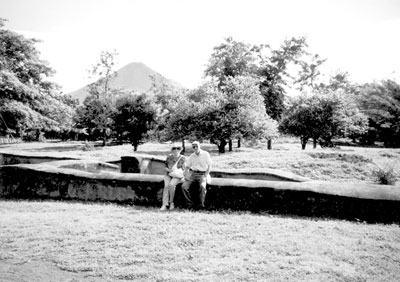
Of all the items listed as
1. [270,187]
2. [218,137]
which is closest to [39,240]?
[270,187]

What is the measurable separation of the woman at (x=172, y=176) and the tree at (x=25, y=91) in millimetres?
20102

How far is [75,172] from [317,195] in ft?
20.0

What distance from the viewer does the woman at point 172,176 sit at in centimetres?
751

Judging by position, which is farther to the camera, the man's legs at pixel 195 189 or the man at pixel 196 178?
the man at pixel 196 178

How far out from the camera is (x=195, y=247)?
498cm

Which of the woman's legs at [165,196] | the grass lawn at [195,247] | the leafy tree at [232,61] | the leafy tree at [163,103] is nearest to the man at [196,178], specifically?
the woman's legs at [165,196]

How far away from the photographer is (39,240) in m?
5.38

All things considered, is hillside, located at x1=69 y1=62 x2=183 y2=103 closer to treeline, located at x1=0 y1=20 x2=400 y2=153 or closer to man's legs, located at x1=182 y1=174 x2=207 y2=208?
treeline, located at x1=0 y1=20 x2=400 y2=153

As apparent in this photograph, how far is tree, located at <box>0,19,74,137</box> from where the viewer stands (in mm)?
24078

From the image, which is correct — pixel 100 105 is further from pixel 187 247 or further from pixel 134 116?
pixel 187 247

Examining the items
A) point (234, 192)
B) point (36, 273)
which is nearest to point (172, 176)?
point (234, 192)

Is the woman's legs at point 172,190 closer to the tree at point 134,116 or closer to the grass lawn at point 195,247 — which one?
the grass lawn at point 195,247

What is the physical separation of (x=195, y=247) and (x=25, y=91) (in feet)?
79.0

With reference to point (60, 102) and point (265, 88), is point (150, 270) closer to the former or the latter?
point (60, 102)
